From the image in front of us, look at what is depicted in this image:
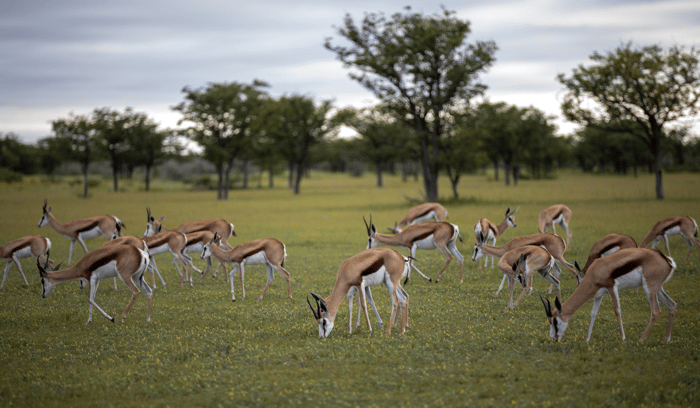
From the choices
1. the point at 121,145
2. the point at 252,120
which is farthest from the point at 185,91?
the point at 121,145

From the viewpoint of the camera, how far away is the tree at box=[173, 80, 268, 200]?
5400 cm

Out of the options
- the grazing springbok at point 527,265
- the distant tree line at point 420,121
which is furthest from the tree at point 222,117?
the grazing springbok at point 527,265

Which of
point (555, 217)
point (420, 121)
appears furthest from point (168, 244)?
point (420, 121)

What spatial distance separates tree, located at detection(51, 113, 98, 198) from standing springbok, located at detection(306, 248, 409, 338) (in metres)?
58.3

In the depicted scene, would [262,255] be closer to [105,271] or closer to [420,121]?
[105,271]

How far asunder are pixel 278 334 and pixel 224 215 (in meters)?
27.2

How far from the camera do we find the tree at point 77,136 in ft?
195

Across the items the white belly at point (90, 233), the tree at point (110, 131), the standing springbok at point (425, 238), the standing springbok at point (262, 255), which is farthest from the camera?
the tree at point (110, 131)

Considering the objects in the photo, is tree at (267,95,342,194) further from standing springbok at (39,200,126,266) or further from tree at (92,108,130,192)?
standing springbok at (39,200,126,266)

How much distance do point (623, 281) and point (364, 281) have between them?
4502mm

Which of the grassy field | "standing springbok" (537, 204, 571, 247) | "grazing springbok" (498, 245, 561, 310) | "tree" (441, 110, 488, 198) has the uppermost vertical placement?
"tree" (441, 110, 488, 198)

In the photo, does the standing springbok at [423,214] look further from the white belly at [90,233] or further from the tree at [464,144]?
the tree at [464,144]

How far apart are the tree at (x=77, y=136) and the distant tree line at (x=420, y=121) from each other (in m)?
0.14

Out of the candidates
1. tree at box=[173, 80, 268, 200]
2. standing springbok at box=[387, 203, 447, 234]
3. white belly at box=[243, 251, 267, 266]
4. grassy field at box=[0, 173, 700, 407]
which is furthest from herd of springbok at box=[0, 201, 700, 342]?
tree at box=[173, 80, 268, 200]
